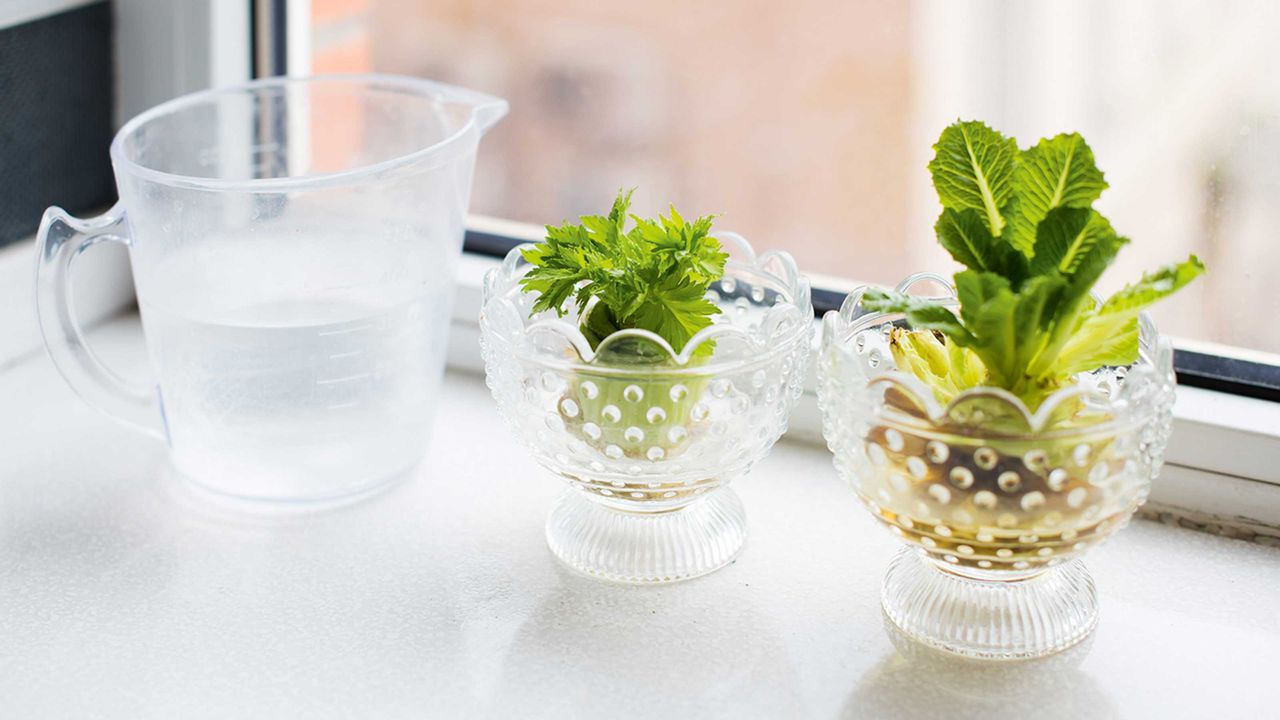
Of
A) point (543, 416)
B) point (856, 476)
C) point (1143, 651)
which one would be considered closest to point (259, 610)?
point (543, 416)

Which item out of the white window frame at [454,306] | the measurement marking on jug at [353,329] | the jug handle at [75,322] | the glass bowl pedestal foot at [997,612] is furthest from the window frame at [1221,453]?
the jug handle at [75,322]

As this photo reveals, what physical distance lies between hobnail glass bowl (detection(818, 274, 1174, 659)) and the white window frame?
0.48ft

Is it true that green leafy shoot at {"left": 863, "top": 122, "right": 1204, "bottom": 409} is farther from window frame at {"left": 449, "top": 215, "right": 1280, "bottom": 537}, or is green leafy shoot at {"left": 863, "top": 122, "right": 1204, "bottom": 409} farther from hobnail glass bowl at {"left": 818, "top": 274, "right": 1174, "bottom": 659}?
window frame at {"left": 449, "top": 215, "right": 1280, "bottom": 537}

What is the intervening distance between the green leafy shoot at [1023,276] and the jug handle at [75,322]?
44cm

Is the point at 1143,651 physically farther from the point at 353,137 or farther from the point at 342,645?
the point at 353,137

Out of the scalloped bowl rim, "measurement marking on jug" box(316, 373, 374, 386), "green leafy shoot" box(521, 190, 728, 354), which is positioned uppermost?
"green leafy shoot" box(521, 190, 728, 354)

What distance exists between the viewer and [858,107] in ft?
4.87

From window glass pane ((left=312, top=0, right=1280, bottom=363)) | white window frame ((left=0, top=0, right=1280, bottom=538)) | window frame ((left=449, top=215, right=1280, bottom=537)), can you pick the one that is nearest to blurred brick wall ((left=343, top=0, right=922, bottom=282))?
window glass pane ((left=312, top=0, right=1280, bottom=363))

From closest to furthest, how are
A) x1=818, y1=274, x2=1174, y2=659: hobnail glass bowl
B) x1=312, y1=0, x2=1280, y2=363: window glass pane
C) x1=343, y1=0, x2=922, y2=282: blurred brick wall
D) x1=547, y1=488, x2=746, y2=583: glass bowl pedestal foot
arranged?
x1=818, y1=274, x2=1174, y2=659: hobnail glass bowl → x1=547, y1=488, x2=746, y2=583: glass bowl pedestal foot → x1=312, y1=0, x2=1280, y2=363: window glass pane → x1=343, y1=0, x2=922, y2=282: blurred brick wall

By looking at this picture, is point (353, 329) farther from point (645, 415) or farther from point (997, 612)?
point (997, 612)

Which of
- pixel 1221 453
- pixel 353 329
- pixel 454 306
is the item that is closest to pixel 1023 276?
pixel 1221 453

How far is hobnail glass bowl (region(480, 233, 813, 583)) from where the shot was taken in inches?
24.5

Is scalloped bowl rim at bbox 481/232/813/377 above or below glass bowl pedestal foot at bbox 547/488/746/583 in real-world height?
above

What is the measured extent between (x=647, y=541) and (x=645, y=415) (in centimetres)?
11
